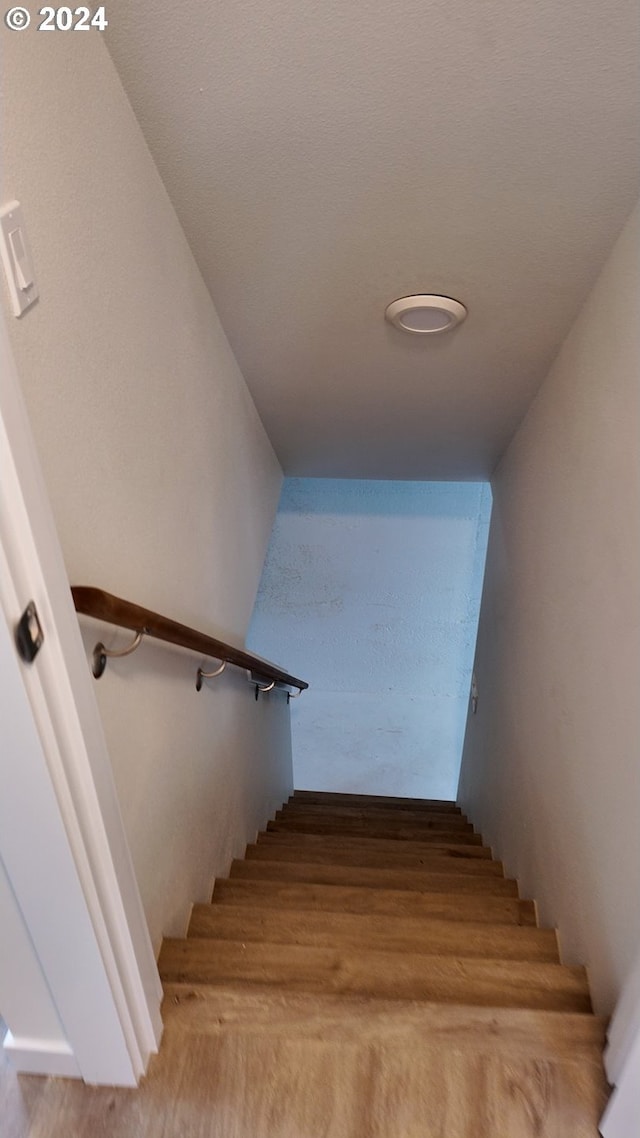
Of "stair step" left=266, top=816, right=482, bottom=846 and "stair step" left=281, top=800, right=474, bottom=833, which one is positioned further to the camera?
"stair step" left=281, top=800, right=474, bottom=833

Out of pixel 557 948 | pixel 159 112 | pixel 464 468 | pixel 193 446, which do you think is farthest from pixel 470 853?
pixel 159 112

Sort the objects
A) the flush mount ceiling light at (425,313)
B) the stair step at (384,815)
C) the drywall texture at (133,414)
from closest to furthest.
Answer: the drywall texture at (133,414) → the flush mount ceiling light at (425,313) → the stair step at (384,815)

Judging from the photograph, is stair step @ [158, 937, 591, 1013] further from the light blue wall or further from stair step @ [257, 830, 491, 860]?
the light blue wall

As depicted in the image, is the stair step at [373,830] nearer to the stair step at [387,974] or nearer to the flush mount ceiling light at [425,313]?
the stair step at [387,974]

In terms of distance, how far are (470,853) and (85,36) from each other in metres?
2.82

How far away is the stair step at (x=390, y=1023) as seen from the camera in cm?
118

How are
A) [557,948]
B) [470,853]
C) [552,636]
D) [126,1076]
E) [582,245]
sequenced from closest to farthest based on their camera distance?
[126,1076] < [582,245] < [557,948] < [552,636] < [470,853]

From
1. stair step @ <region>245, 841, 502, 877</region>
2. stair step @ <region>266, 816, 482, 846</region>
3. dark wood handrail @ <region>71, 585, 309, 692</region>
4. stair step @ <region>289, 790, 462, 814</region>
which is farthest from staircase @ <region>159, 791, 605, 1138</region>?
stair step @ <region>289, 790, 462, 814</region>

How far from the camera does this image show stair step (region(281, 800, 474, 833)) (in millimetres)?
3504

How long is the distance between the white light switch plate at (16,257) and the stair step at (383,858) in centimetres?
213

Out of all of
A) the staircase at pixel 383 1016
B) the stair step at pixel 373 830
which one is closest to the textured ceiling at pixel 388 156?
the staircase at pixel 383 1016

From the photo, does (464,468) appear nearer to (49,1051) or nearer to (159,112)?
(159,112)

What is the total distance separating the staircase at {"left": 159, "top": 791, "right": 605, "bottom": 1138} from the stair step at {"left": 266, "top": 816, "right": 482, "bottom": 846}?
1.17 meters

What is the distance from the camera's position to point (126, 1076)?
111 centimetres
